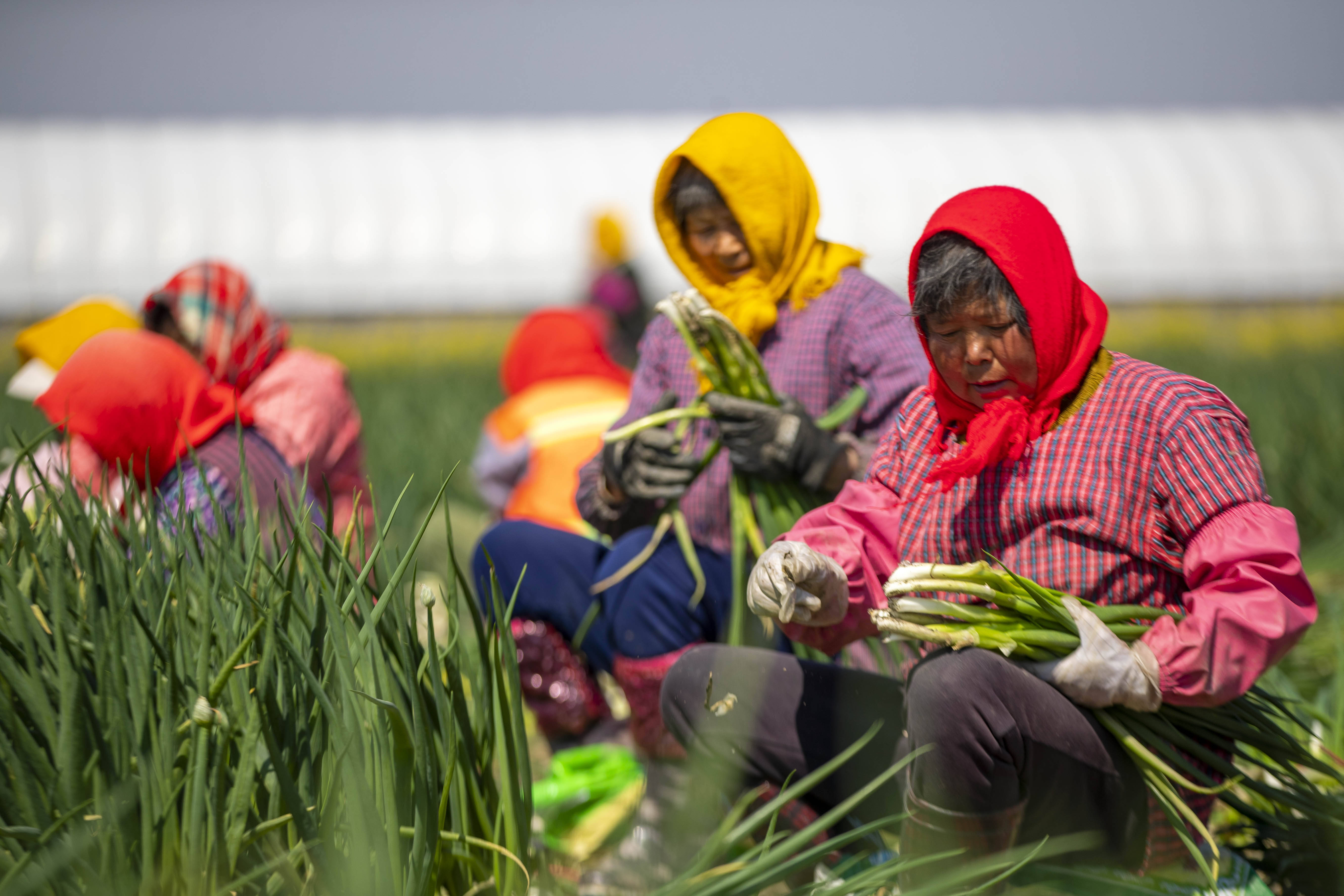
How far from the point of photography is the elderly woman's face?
51.2 inches

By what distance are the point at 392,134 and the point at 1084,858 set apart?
16.9 m

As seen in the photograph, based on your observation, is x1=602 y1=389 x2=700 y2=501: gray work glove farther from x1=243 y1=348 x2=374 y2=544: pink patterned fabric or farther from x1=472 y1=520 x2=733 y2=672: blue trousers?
x1=243 y1=348 x2=374 y2=544: pink patterned fabric

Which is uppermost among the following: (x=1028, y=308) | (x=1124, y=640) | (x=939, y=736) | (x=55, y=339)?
(x=1028, y=308)

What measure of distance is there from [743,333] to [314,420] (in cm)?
104

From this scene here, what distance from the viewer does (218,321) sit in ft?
8.03

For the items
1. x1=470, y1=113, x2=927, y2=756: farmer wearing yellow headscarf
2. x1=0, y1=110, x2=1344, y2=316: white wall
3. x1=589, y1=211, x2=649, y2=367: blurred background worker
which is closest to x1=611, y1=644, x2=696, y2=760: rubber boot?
x1=470, y1=113, x2=927, y2=756: farmer wearing yellow headscarf

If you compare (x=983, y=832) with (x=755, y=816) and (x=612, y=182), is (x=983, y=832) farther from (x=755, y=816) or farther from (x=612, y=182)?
(x=612, y=182)

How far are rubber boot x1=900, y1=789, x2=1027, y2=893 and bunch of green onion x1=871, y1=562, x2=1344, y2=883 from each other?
0.17 m

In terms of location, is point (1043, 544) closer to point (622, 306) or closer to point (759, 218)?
point (759, 218)

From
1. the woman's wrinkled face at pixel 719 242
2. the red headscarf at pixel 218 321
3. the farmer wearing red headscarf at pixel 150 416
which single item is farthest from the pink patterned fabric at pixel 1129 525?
the red headscarf at pixel 218 321

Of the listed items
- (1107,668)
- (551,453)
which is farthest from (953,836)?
(551,453)

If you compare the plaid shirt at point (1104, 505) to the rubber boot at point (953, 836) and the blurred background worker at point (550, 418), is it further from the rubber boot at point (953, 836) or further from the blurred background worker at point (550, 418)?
the blurred background worker at point (550, 418)

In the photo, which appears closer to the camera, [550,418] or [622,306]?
[550,418]

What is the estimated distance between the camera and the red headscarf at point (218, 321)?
2.44 metres
